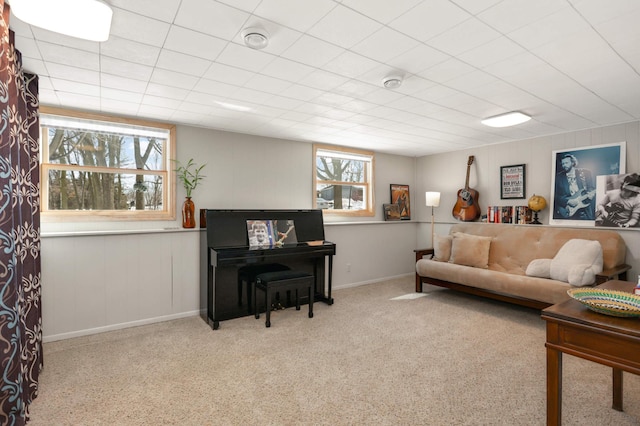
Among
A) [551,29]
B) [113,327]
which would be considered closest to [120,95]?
[113,327]

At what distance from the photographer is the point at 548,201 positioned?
14.1ft

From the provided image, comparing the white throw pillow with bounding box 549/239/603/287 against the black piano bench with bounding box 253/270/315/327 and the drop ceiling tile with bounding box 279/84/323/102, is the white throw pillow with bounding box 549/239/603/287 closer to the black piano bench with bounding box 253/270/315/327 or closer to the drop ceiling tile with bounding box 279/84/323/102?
the black piano bench with bounding box 253/270/315/327

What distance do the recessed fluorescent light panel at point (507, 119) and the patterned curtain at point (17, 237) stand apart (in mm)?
3810

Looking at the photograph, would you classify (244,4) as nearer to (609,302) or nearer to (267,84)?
(267,84)

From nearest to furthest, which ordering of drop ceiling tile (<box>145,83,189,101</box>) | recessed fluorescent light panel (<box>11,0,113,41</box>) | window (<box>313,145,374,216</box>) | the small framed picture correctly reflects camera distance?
recessed fluorescent light panel (<box>11,0,113,41</box>) < drop ceiling tile (<box>145,83,189,101</box>) < window (<box>313,145,374,216</box>) < the small framed picture

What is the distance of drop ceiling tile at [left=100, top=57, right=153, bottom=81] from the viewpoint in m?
2.17

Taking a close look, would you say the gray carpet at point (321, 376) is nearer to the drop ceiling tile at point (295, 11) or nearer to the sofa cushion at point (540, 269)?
the sofa cushion at point (540, 269)

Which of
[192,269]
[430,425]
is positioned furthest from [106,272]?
[430,425]

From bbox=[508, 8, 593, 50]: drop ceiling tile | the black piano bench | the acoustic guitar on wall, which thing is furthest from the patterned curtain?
the acoustic guitar on wall

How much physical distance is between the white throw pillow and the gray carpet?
1.93ft

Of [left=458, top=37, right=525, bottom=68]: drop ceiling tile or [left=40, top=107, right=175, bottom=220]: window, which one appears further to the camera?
[left=40, top=107, right=175, bottom=220]: window

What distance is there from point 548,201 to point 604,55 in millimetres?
2671

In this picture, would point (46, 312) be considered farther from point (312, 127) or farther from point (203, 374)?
point (312, 127)

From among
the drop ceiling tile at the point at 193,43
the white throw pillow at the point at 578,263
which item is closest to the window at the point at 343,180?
the white throw pillow at the point at 578,263
